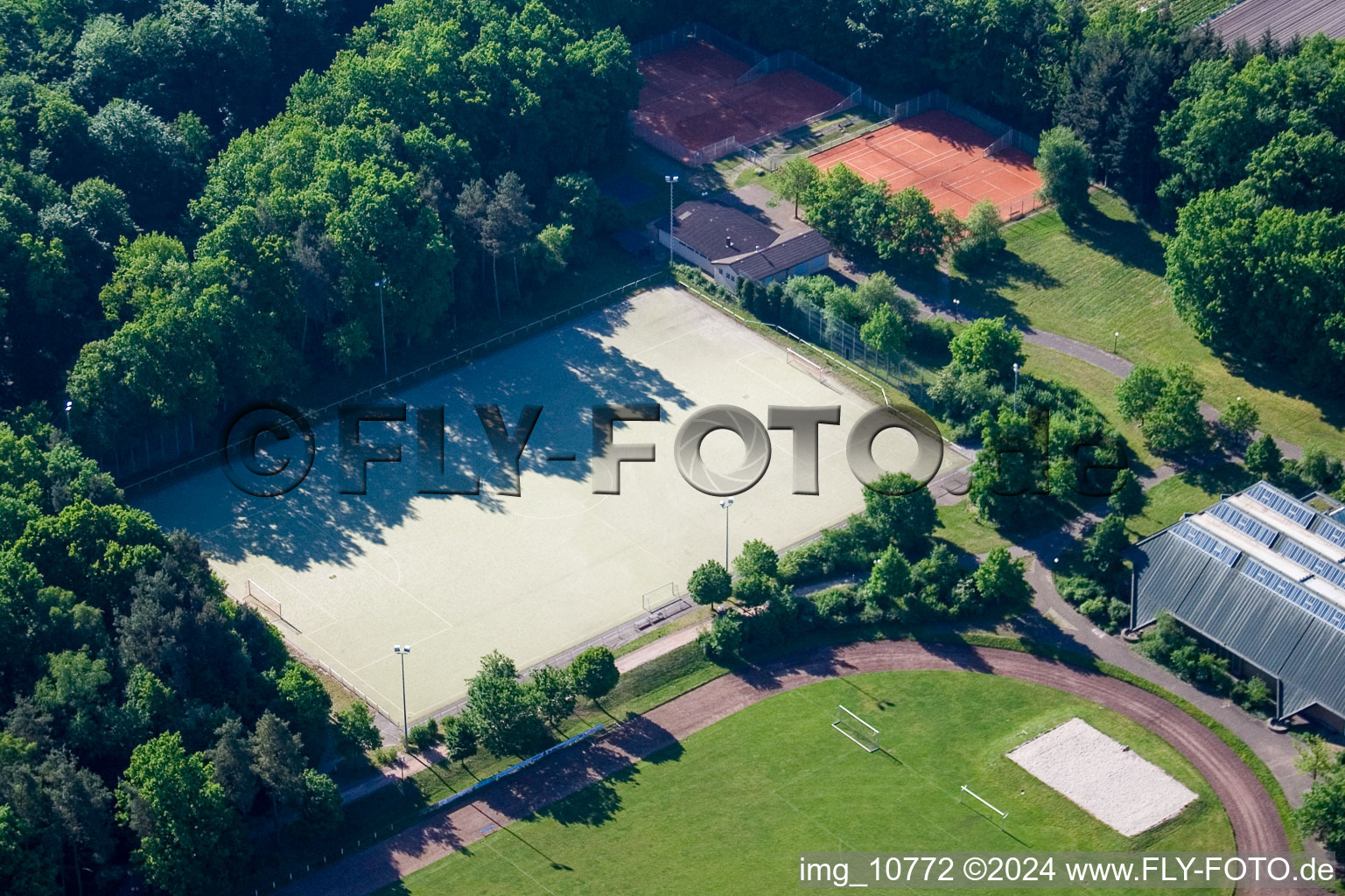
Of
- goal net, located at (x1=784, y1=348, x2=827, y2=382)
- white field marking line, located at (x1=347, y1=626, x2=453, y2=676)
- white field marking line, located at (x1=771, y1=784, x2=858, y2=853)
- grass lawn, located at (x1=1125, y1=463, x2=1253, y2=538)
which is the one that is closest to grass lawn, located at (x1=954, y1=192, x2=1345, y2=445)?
grass lawn, located at (x1=1125, y1=463, x2=1253, y2=538)

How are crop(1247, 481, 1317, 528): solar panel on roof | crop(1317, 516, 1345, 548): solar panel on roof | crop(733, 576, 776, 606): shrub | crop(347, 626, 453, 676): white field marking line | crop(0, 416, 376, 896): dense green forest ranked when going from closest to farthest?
1. crop(0, 416, 376, 896): dense green forest
2. crop(1317, 516, 1345, 548): solar panel on roof
3. crop(347, 626, 453, 676): white field marking line
4. crop(1247, 481, 1317, 528): solar panel on roof
5. crop(733, 576, 776, 606): shrub

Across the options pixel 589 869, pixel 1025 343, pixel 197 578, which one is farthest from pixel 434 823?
pixel 1025 343

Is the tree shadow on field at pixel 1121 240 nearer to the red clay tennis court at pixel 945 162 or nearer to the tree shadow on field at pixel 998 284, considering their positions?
the red clay tennis court at pixel 945 162

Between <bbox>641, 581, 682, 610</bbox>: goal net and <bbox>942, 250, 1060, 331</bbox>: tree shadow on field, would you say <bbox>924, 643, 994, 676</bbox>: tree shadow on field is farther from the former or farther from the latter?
<bbox>942, 250, 1060, 331</bbox>: tree shadow on field

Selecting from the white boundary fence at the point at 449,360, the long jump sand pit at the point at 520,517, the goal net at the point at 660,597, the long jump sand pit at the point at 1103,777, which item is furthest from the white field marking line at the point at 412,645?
the long jump sand pit at the point at 1103,777

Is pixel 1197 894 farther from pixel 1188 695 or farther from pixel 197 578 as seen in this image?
pixel 197 578

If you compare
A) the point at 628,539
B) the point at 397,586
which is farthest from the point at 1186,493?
the point at 397,586
